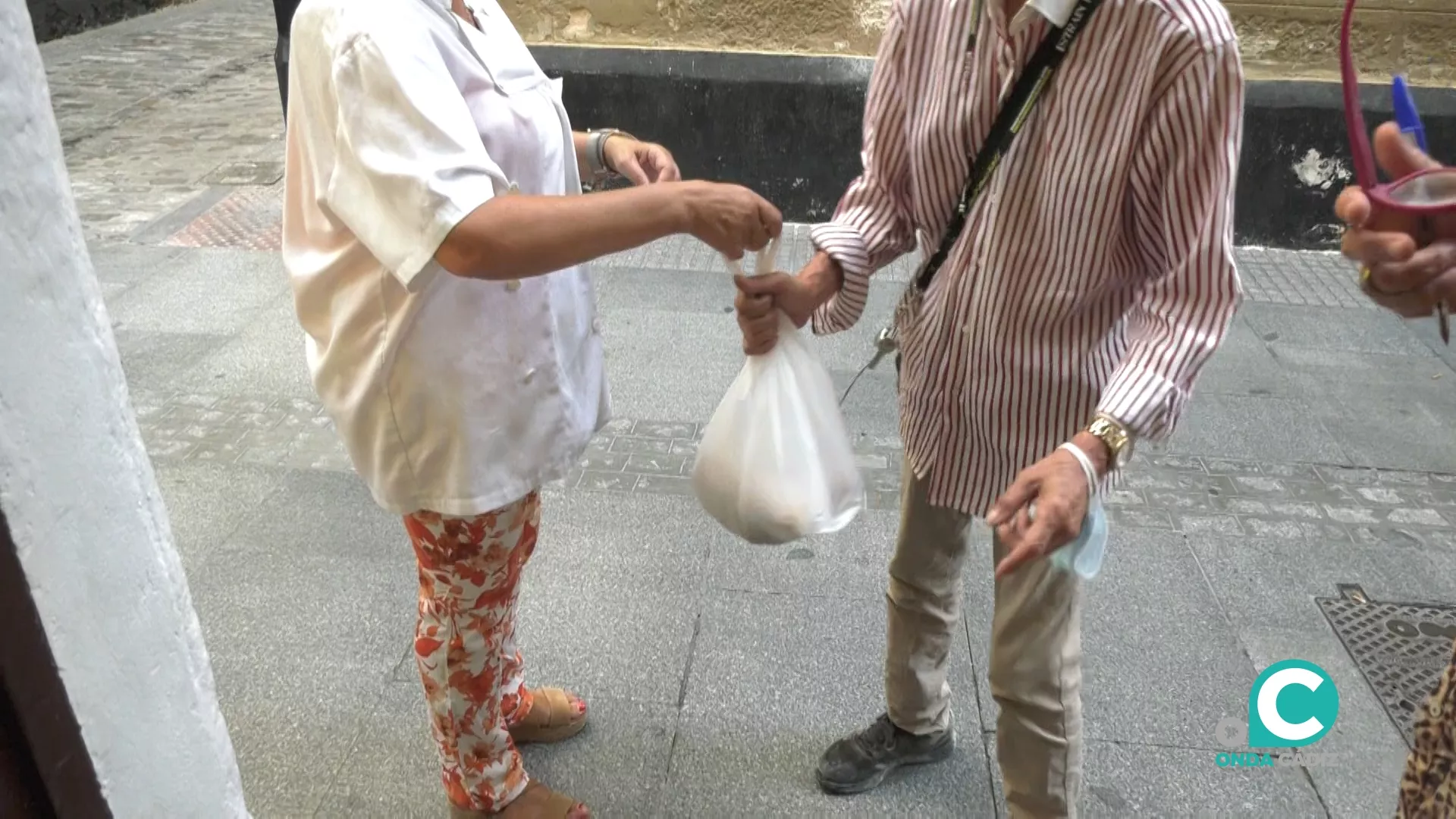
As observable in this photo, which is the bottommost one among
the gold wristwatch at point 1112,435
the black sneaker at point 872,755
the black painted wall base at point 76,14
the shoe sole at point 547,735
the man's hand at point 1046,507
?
the black painted wall base at point 76,14

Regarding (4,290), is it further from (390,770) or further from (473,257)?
(390,770)

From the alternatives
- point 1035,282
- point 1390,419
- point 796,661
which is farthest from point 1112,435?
point 1390,419

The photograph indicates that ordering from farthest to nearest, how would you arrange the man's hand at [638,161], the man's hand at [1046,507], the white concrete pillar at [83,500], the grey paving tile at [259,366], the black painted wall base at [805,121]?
the black painted wall base at [805,121]
the grey paving tile at [259,366]
the man's hand at [638,161]
the man's hand at [1046,507]
the white concrete pillar at [83,500]

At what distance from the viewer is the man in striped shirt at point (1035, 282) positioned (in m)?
1.42

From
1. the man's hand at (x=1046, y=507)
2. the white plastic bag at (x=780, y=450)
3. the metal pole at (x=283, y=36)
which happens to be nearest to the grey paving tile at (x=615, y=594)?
the white plastic bag at (x=780, y=450)

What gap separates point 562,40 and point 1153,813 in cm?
479

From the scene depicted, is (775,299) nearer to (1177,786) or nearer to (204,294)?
(1177,786)

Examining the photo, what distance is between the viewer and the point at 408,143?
1.33m

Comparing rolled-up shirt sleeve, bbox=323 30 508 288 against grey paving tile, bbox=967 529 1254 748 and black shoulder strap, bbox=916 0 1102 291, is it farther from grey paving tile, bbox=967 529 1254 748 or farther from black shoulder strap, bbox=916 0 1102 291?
grey paving tile, bbox=967 529 1254 748

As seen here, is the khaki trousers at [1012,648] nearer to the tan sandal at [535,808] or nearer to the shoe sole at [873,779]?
the shoe sole at [873,779]

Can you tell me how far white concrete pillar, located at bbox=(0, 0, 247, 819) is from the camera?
890 millimetres

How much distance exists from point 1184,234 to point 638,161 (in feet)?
3.19

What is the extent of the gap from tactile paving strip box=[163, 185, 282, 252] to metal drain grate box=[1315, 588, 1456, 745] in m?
4.65

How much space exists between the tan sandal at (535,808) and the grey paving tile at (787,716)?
0.70ft
